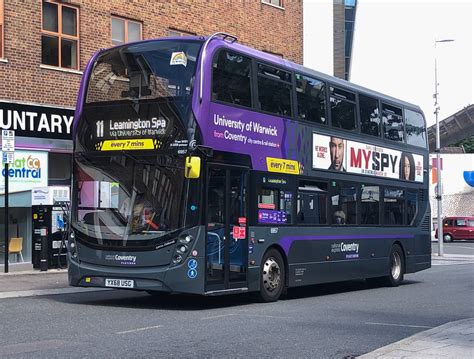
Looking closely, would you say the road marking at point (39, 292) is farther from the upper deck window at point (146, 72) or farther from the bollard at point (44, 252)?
the upper deck window at point (146, 72)

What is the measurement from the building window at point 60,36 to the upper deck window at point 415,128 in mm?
10348

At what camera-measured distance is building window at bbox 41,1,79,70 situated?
67.3 feet

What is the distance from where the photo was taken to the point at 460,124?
4525 centimetres

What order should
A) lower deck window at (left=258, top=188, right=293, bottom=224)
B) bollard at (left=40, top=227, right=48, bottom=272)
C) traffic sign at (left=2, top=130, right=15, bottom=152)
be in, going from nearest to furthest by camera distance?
lower deck window at (left=258, top=188, right=293, bottom=224) → traffic sign at (left=2, top=130, right=15, bottom=152) → bollard at (left=40, top=227, right=48, bottom=272)

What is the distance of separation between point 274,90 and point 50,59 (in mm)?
10127

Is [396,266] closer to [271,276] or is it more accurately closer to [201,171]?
[271,276]

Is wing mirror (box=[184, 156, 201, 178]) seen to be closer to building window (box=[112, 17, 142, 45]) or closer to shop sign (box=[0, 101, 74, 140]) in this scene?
shop sign (box=[0, 101, 74, 140])

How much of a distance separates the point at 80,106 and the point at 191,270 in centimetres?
371

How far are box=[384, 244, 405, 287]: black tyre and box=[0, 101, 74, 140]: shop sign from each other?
411 inches

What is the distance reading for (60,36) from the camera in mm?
20844

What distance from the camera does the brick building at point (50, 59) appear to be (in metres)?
19.4

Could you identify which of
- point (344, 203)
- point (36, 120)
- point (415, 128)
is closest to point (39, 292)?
point (344, 203)

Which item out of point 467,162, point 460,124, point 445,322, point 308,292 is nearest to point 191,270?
point 445,322

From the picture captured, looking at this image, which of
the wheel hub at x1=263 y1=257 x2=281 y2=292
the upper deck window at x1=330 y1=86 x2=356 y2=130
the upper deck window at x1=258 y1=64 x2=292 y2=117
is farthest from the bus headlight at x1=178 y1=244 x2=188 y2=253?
the upper deck window at x1=330 y1=86 x2=356 y2=130
